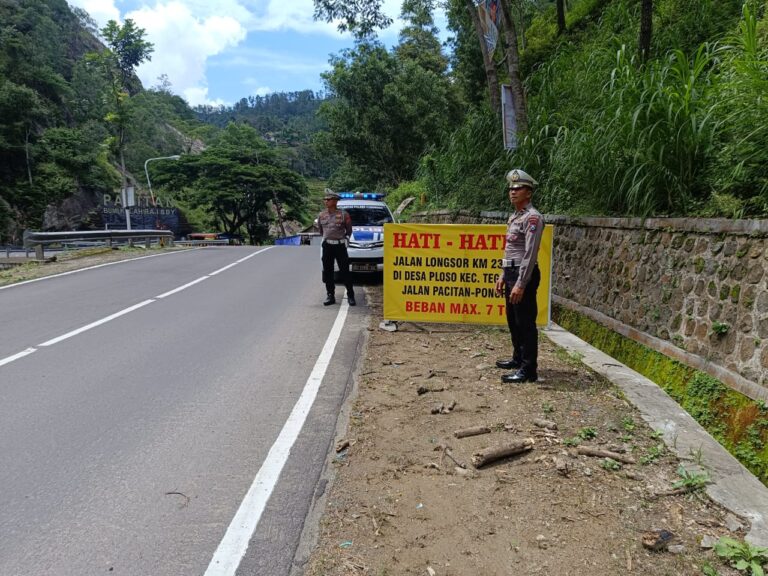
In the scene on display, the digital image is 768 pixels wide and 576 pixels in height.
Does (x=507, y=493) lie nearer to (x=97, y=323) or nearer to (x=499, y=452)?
(x=499, y=452)

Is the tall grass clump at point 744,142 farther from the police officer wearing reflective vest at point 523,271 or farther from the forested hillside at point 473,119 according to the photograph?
the police officer wearing reflective vest at point 523,271

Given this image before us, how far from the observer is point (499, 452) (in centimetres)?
385

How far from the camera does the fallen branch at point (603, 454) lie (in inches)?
150

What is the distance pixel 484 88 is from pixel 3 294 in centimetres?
2269

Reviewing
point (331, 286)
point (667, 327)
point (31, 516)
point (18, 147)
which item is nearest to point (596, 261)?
point (667, 327)

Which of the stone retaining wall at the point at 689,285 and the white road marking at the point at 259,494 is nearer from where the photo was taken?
the white road marking at the point at 259,494

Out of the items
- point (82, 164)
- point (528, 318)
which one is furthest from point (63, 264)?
point (82, 164)

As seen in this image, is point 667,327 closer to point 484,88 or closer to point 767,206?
point 767,206

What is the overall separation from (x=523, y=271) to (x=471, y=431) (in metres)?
1.68

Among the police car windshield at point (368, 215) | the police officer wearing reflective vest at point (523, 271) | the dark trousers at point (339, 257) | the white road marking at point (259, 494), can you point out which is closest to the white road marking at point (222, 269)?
the police car windshield at point (368, 215)

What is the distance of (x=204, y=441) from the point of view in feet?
13.9

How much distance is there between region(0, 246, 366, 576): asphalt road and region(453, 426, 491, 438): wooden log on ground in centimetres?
104

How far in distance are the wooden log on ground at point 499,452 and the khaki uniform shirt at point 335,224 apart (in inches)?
248

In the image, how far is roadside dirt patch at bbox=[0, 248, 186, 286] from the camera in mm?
13484
